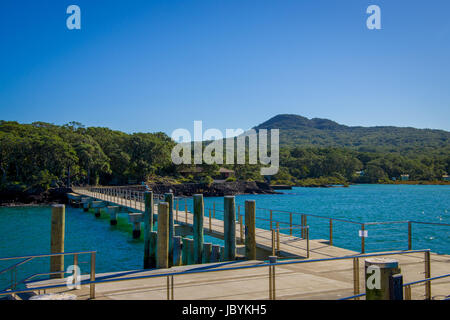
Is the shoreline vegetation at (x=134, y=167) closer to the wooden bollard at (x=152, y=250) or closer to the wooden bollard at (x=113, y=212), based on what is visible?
the wooden bollard at (x=113, y=212)

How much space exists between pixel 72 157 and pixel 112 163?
49.7 feet

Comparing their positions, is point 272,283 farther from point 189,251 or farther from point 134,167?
point 134,167

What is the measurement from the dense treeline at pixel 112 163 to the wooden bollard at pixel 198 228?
43.0 m

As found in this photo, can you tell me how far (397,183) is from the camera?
12688 cm

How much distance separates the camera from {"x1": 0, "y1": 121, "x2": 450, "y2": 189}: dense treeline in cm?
5103

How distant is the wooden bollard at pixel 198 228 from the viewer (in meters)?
13.5

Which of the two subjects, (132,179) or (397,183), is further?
(397,183)

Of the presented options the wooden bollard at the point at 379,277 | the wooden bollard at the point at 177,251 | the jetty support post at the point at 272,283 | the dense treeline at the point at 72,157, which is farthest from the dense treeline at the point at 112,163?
the wooden bollard at the point at 379,277

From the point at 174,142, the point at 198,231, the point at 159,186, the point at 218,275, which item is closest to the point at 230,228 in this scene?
the point at 198,231

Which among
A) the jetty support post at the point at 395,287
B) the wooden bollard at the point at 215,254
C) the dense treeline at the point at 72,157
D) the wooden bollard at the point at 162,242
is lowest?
the wooden bollard at the point at 215,254

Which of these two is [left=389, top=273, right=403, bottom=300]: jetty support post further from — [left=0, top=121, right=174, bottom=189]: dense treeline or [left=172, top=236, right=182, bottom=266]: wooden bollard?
[left=0, top=121, right=174, bottom=189]: dense treeline

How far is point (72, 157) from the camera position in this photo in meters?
53.6
